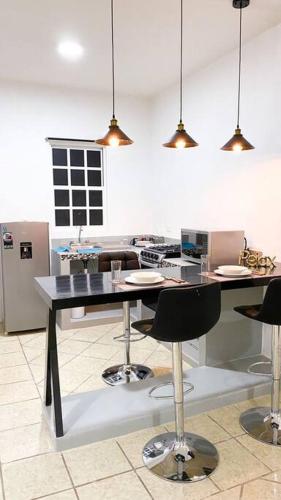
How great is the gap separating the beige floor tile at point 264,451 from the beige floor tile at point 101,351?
163 cm

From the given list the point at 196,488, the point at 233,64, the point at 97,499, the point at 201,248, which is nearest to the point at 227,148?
the point at 201,248

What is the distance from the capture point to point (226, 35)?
3.39m

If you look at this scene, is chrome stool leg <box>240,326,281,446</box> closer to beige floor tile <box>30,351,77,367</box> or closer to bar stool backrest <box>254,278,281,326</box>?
bar stool backrest <box>254,278,281,326</box>

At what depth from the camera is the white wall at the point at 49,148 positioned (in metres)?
4.64

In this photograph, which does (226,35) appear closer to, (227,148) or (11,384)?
(227,148)

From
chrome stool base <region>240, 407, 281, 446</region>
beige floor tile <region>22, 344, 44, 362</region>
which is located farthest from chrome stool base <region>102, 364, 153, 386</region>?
chrome stool base <region>240, 407, 281, 446</region>

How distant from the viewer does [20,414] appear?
2607 mm

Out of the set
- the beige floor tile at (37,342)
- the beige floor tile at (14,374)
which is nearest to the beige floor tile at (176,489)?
the beige floor tile at (14,374)

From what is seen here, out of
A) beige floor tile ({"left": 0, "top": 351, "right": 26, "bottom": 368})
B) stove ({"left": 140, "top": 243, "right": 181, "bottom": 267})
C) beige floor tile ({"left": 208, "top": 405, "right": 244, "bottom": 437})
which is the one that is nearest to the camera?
beige floor tile ({"left": 208, "top": 405, "right": 244, "bottom": 437})

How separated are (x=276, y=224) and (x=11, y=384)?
269cm

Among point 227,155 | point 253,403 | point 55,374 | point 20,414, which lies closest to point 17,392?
point 20,414

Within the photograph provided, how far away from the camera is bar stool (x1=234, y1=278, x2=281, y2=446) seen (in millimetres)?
2197

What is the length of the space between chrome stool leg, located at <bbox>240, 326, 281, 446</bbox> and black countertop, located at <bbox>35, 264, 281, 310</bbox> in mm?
417

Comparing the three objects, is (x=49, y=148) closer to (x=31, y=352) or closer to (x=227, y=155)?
(x=227, y=155)
